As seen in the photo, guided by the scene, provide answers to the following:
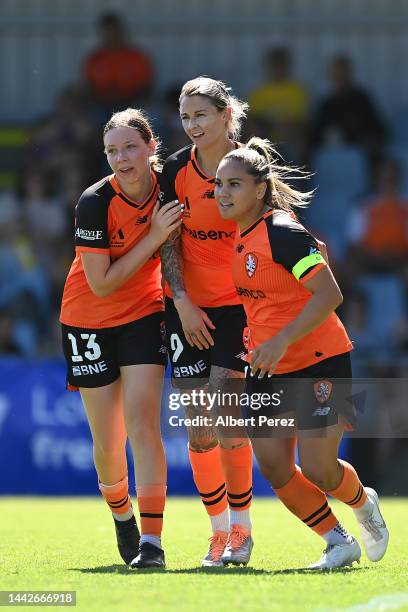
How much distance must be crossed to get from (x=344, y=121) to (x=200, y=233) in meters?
8.78

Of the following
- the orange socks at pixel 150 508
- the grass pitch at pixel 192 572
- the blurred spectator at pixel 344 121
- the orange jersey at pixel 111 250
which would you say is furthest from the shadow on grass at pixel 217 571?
the blurred spectator at pixel 344 121

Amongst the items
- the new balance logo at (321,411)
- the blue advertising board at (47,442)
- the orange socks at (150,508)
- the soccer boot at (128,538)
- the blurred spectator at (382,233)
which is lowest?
the blue advertising board at (47,442)

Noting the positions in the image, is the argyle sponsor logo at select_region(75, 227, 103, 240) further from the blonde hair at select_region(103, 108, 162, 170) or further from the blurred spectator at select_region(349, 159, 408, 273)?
the blurred spectator at select_region(349, 159, 408, 273)

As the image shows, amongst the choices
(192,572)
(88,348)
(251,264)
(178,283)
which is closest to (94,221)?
(178,283)

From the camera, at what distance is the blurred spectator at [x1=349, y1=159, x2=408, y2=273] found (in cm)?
1409

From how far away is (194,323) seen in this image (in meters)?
6.66

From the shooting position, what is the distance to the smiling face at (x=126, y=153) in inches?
261

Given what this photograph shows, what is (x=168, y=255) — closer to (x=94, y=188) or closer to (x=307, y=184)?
(x=94, y=188)

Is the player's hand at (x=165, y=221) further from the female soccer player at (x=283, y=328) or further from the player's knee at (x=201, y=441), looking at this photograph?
the player's knee at (x=201, y=441)

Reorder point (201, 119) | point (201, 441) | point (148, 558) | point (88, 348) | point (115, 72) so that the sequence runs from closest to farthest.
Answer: point (148, 558) < point (201, 119) < point (88, 348) < point (201, 441) < point (115, 72)

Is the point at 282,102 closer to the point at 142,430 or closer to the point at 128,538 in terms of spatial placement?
the point at 128,538

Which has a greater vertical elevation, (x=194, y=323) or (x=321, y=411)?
(x=194, y=323)

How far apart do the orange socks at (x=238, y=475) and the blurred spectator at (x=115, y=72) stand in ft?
29.5

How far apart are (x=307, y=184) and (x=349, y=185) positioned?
542 mm
